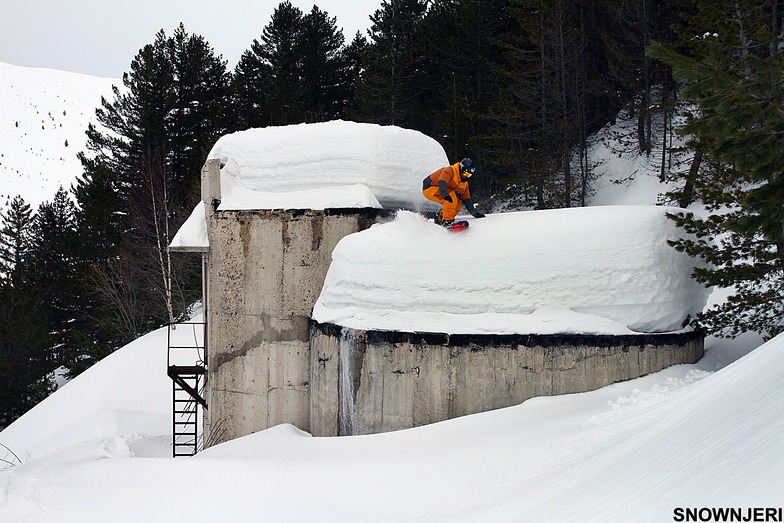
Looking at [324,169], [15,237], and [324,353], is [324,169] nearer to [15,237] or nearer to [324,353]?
[324,353]

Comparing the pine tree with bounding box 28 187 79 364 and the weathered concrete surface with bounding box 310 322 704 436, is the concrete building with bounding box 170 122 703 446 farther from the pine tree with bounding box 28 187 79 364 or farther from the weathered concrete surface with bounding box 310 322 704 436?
the pine tree with bounding box 28 187 79 364

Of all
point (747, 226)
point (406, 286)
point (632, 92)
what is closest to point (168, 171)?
point (632, 92)

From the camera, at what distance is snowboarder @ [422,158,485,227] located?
31.3 feet

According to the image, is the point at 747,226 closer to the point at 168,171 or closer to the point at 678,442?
the point at 678,442

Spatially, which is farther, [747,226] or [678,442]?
[747,226]

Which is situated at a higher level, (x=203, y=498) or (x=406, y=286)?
(x=406, y=286)

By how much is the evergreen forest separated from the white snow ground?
46.9ft

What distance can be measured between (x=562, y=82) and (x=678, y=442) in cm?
2016

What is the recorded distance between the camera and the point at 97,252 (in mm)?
28531

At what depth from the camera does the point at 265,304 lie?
10750 mm

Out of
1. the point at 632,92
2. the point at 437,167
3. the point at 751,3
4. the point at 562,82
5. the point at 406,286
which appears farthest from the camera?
the point at 632,92

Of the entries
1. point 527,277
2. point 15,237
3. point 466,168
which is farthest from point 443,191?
point 15,237

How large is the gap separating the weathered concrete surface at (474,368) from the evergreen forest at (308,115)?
519 inches

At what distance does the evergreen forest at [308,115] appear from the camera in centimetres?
2373
